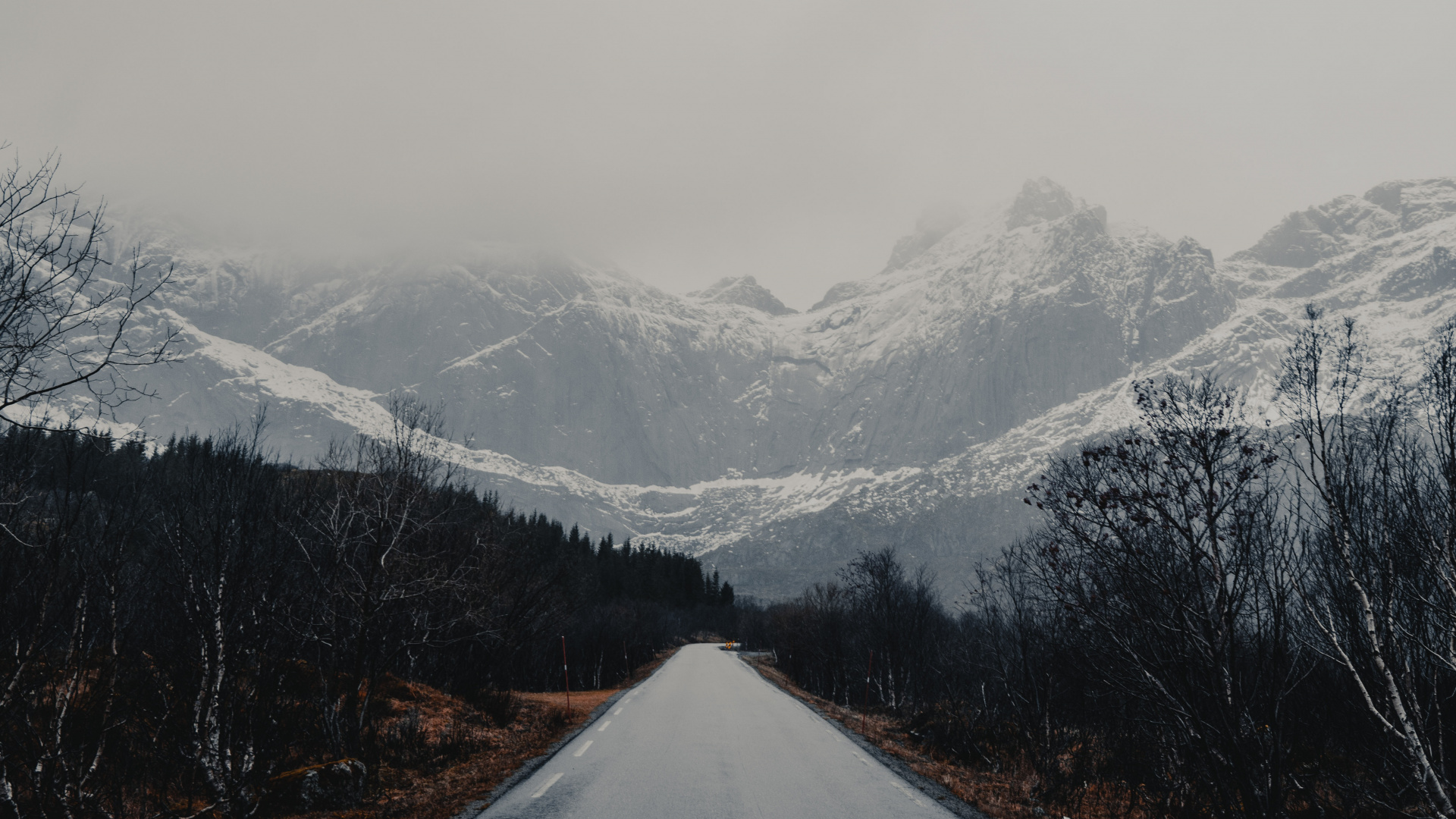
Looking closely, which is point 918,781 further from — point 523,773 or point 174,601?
point 174,601

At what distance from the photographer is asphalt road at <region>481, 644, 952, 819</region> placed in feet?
34.0

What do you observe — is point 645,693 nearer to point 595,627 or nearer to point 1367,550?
point 595,627

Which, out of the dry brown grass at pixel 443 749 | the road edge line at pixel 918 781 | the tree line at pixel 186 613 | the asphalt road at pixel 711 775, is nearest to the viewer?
the tree line at pixel 186 613

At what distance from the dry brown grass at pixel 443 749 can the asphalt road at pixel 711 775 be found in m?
0.83

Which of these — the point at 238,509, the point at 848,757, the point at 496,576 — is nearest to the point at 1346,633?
the point at 848,757

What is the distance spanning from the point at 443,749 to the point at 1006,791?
37.6 ft

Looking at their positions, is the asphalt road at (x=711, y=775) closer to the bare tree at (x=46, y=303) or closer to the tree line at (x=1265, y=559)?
the tree line at (x=1265, y=559)

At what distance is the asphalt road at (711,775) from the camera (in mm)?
10352

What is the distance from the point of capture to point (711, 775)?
42.4 ft

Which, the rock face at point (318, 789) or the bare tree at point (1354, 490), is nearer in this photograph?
the bare tree at point (1354, 490)

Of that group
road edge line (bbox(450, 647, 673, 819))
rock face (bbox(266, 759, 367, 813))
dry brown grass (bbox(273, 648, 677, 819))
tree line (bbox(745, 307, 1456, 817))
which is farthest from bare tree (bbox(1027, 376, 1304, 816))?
rock face (bbox(266, 759, 367, 813))

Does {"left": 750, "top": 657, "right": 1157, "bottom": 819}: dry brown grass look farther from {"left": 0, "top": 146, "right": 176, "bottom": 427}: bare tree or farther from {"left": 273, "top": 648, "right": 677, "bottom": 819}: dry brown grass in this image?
{"left": 0, "top": 146, "right": 176, "bottom": 427}: bare tree

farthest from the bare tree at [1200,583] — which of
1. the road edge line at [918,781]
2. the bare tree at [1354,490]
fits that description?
the road edge line at [918,781]

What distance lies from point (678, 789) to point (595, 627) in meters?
44.5
